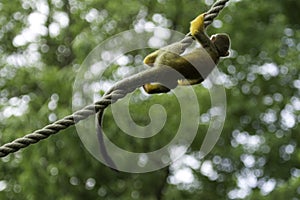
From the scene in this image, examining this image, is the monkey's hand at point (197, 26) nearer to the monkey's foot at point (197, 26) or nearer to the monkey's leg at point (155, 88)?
the monkey's foot at point (197, 26)

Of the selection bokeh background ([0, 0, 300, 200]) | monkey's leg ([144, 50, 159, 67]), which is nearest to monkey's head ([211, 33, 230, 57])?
monkey's leg ([144, 50, 159, 67])

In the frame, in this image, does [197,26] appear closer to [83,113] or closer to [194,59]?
[194,59]

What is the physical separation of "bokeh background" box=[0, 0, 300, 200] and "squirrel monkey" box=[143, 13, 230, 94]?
3.99 metres

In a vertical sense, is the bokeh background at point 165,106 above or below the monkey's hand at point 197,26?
below

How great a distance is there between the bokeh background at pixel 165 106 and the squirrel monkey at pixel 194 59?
3.99m

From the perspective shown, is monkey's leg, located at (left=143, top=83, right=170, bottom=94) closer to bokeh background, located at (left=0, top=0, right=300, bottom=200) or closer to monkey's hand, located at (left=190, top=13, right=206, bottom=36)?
monkey's hand, located at (left=190, top=13, right=206, bottom=36)

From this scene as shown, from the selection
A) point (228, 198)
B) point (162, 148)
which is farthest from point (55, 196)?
point (228, 198)

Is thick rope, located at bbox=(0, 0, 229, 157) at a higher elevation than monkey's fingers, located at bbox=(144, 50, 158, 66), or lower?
lower

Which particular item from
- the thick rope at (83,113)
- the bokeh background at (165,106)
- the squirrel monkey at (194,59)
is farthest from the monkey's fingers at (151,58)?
the bokeh background at (165,106)

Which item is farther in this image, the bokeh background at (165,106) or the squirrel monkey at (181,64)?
the bokeh background at (165,106)

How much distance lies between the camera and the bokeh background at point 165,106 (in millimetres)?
6320

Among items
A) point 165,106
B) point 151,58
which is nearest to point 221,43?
point 151,58

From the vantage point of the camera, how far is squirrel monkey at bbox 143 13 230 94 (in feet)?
7.04

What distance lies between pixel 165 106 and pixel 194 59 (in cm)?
430
